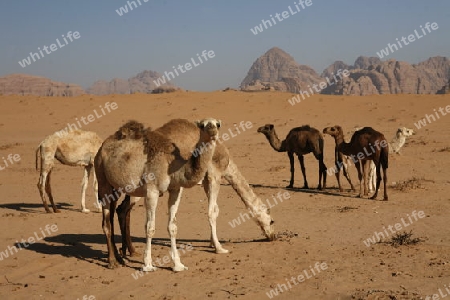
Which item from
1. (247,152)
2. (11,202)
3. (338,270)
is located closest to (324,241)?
(338,270)

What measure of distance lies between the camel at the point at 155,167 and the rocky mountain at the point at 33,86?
15032 centimetres

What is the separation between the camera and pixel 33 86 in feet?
520

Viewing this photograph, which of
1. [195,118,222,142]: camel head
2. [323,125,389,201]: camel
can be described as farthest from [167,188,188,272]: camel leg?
[323,125,389,201]: camel

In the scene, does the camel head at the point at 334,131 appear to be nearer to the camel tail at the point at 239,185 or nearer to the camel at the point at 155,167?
the camel tail at the point at 239,185

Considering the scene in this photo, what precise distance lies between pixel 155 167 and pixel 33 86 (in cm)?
16136

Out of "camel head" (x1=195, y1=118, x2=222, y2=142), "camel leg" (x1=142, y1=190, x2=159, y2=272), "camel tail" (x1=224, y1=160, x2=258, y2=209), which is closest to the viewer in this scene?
"camel head" (x1=195, y1=118, x2=222, y2=142)

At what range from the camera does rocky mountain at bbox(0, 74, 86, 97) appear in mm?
155500

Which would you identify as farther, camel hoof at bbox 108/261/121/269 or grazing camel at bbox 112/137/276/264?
grazing camel at bbox 112/137/276/264

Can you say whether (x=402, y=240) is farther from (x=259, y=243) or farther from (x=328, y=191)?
(x=328, y=191)

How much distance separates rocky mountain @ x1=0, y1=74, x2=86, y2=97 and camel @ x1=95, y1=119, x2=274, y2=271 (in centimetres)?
15032

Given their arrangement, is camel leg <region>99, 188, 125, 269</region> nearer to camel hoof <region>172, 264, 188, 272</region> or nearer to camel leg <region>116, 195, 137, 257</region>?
camel leg <region>116, 195, 137, 257</region>

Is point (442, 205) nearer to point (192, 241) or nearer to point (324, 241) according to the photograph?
point (324, 241)

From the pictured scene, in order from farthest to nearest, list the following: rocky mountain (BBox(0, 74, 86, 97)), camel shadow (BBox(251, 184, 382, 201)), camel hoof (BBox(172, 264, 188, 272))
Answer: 1. rocky mountain (BBox(0, 74, 86, 97))
2. camel shadow (BBox(251, 184, 382, 201))
3. camel hoof (BBox(172, 264, 188, 272))

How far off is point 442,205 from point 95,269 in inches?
358
